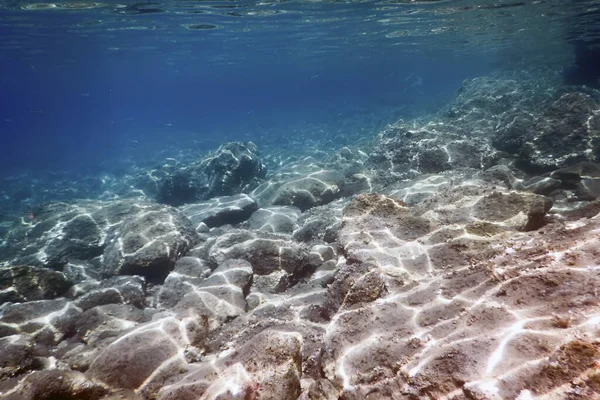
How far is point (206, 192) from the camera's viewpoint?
14812 mm

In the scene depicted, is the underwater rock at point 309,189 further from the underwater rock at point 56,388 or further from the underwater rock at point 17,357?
the underwater rock at point 56,388

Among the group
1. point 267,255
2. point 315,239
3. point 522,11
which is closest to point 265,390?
point 267,255

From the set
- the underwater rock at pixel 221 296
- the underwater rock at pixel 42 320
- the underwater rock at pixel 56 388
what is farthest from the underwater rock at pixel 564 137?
the underwater rock at pixel 42 320

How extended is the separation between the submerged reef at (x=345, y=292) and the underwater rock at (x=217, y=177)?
12.4 ft

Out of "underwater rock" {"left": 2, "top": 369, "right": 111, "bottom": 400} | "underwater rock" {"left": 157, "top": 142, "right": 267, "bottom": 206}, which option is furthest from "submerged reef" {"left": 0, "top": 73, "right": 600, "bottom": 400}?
"underwater rock" {"left": 157, "top": 142, "right": 267, "bottom": 206}

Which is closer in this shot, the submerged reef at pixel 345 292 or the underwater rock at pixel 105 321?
the submerged reef at pixel 345 292

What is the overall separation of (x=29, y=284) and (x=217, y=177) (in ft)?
27.2

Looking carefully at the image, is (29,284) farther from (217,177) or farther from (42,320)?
(217,177)

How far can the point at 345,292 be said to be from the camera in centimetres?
348

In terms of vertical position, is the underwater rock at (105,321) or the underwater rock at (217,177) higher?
the underwater rock at (105,321)

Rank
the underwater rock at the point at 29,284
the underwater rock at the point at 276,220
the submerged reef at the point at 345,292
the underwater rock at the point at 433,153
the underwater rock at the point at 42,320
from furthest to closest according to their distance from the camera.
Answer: the underwater rock at the point at 433,153, the underwater rock at the point at 276,220, the underwater rock at the point at 29,284, the underwater rock at the point at 42,320, the submerged reef at the point at 345,292

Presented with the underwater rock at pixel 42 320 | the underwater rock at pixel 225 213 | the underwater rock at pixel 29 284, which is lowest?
the underwater rock at pixel 225 213

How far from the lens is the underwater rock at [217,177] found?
1438 centimetres

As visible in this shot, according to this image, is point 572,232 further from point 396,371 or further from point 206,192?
point 206,192
